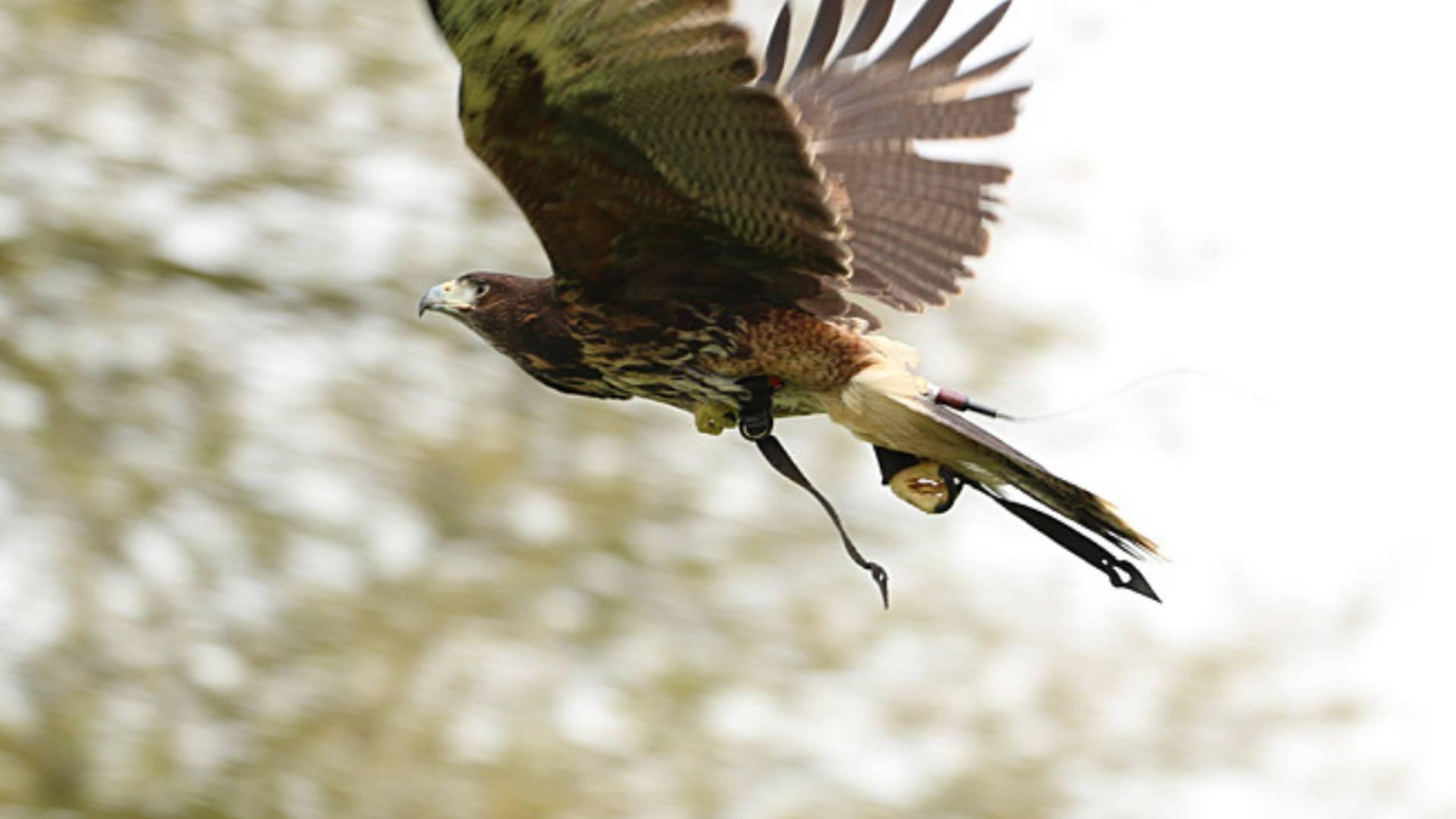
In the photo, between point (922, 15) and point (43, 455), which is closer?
point (922, 15)

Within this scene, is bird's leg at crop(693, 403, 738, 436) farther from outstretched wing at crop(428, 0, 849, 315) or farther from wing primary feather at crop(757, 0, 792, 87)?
wing primary feather at crop(757, 0, 792, 87)

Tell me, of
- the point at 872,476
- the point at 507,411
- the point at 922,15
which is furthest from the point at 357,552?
the point at 922,15

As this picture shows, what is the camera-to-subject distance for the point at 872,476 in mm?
6992

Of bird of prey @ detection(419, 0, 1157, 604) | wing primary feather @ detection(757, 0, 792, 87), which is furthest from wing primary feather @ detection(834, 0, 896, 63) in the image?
bird of prey @ detection(419, 0, 1157, 604)

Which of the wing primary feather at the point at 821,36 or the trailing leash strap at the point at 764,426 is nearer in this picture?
the trailing leash strap at the point at 764,426

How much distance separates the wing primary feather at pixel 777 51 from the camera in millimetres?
3096

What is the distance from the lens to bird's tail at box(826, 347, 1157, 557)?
304cm

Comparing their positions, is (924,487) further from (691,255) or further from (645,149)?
(645,149)

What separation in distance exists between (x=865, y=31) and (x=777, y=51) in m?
0.37

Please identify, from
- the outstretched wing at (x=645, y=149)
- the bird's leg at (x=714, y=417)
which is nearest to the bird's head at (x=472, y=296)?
the outstretched wing at (x=645, y=149)

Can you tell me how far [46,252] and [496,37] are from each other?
13.1 ft

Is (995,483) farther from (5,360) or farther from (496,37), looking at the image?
(5,360)

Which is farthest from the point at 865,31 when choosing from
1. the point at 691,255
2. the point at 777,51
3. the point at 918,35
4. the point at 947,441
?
the point at 947,441

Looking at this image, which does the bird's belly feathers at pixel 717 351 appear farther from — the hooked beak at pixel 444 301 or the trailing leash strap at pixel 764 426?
the hooked beak at pixel 444 301
